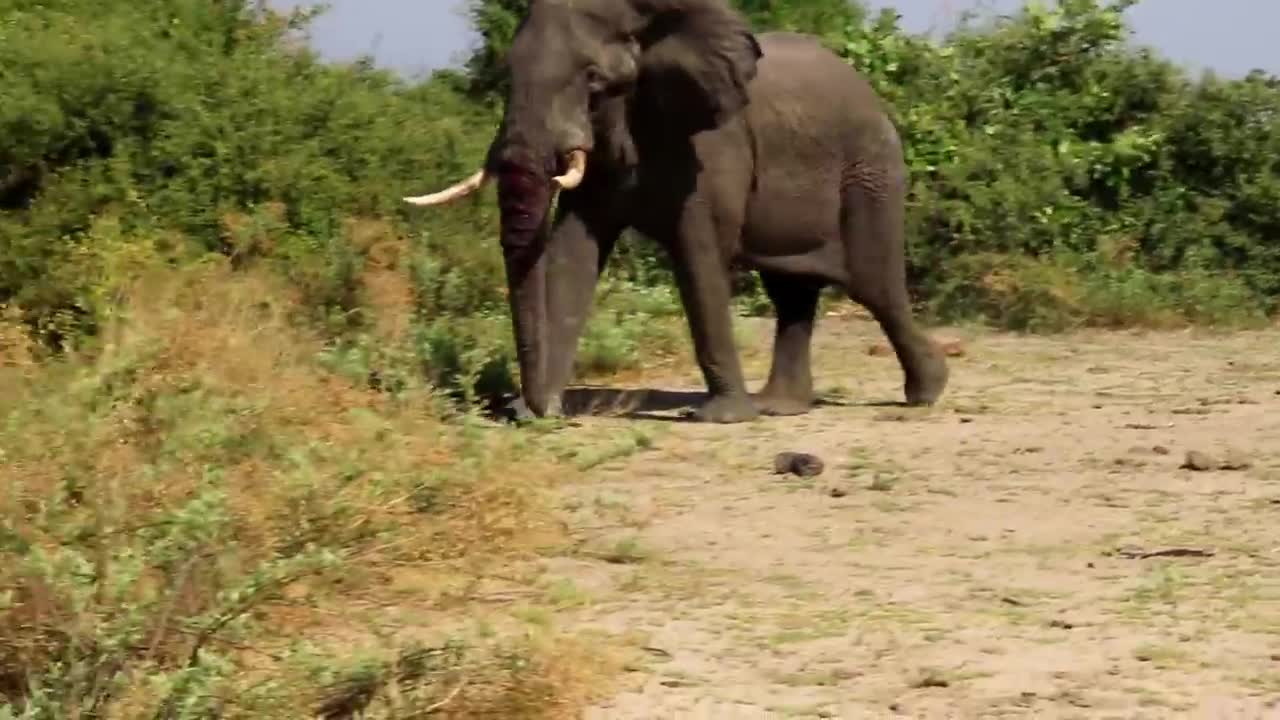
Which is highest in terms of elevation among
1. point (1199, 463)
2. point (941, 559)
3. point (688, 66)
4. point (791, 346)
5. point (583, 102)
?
point (688, 66)

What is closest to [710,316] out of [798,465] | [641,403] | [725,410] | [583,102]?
[725,410]

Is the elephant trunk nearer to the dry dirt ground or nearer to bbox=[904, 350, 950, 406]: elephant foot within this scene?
the dry dirt ground

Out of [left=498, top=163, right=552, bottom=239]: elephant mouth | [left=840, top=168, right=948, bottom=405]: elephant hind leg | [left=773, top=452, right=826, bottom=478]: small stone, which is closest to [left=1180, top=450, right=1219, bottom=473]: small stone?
[left=773, top=452, right=826, bottom=478]: small stone

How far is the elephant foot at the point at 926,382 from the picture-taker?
439 inches

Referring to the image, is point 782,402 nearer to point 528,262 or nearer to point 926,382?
point 926,382

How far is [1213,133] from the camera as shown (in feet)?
57.6

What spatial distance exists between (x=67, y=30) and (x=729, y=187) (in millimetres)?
4001

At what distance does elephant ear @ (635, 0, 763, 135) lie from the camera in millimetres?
9953

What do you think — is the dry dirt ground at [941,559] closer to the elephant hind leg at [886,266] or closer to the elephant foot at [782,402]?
the elephant foot at [782,402]

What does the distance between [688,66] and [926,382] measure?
218cm

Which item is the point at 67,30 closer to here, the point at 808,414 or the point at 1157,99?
the point at 808,414

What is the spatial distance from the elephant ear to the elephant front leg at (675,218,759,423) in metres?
0.48

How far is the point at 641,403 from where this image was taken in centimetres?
1077

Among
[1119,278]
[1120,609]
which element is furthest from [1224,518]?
[1119,278]
